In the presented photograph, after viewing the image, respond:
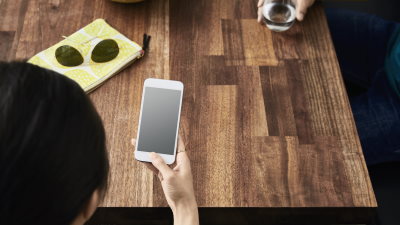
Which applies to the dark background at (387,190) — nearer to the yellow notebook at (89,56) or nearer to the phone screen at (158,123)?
the phone screen at (158,123)

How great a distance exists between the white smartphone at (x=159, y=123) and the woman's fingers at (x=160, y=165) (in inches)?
1.1

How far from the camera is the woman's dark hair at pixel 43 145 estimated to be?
1.86 feet

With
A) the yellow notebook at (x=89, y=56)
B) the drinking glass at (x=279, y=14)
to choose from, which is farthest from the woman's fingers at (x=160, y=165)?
the drinking glass at (x=279, y=14)

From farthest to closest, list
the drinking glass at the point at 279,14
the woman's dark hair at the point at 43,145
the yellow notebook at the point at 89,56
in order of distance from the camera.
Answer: the drinking glass at the point at 279,14 → the yellow notebook at the point at 89,56 → the woman's dark hair at the point at 43,145

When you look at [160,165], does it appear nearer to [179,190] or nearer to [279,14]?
[179,190]

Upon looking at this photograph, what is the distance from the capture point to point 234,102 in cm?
A: 114

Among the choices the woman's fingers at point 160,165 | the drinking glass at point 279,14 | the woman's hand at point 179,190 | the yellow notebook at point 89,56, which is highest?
the drinking glass at point 279,14

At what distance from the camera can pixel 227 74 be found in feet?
3.88

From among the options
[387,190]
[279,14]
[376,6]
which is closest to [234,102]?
[279,14]

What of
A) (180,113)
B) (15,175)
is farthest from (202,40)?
(15,175)

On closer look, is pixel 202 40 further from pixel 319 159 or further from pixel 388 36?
pixel 388 36

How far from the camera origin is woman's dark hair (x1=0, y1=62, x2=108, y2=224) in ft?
1.86

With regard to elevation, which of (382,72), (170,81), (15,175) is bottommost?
(382,72)

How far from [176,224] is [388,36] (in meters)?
0.96
